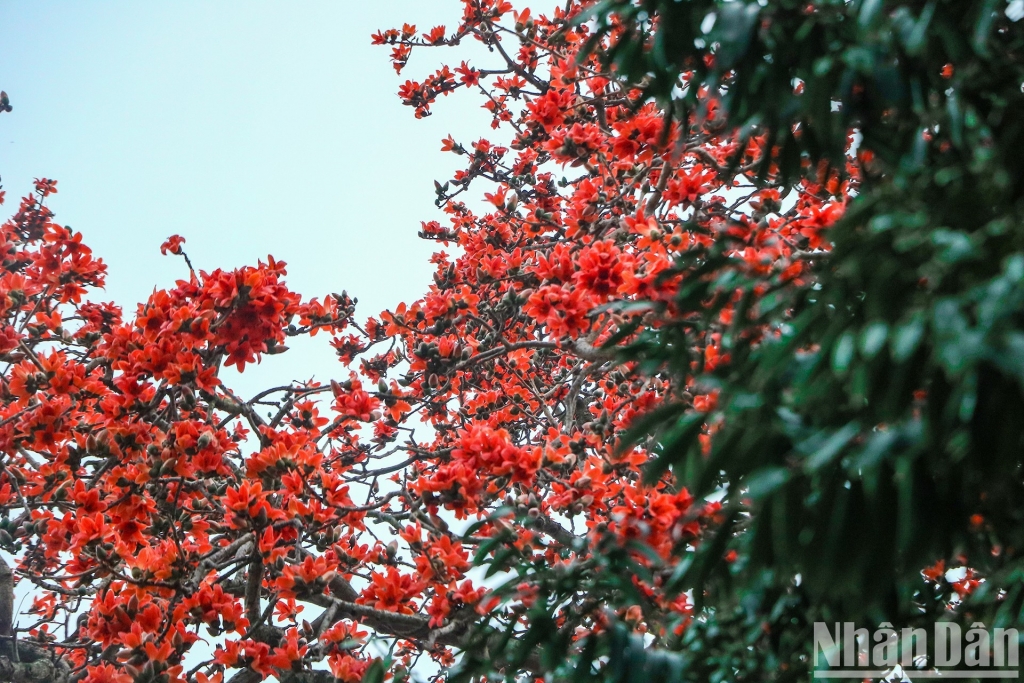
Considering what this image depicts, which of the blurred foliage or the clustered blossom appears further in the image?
the clustered blossom

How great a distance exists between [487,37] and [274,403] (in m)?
2.32

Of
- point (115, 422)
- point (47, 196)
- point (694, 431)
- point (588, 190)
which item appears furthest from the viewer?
point (47, 196)

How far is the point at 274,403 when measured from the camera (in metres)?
2.12

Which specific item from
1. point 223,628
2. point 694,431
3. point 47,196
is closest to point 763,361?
point 694,431

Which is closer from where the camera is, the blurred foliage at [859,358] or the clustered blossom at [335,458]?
the blurred foliage at [859,358]

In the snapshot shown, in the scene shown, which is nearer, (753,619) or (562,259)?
(753,619)

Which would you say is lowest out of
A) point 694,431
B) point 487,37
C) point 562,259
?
point 694,431

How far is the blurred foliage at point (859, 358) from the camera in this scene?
0.62 metres

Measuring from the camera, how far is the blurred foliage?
618 millimetres

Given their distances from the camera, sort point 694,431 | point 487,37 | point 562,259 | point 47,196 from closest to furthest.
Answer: point 694,431 → point 562,259 → point 487,37 → point 47,196

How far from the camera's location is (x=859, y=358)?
0.70 metres

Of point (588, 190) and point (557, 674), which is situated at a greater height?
point (588, 190)

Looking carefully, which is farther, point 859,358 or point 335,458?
point 335,458

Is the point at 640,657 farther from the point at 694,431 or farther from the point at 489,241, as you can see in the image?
the point at 489,241
